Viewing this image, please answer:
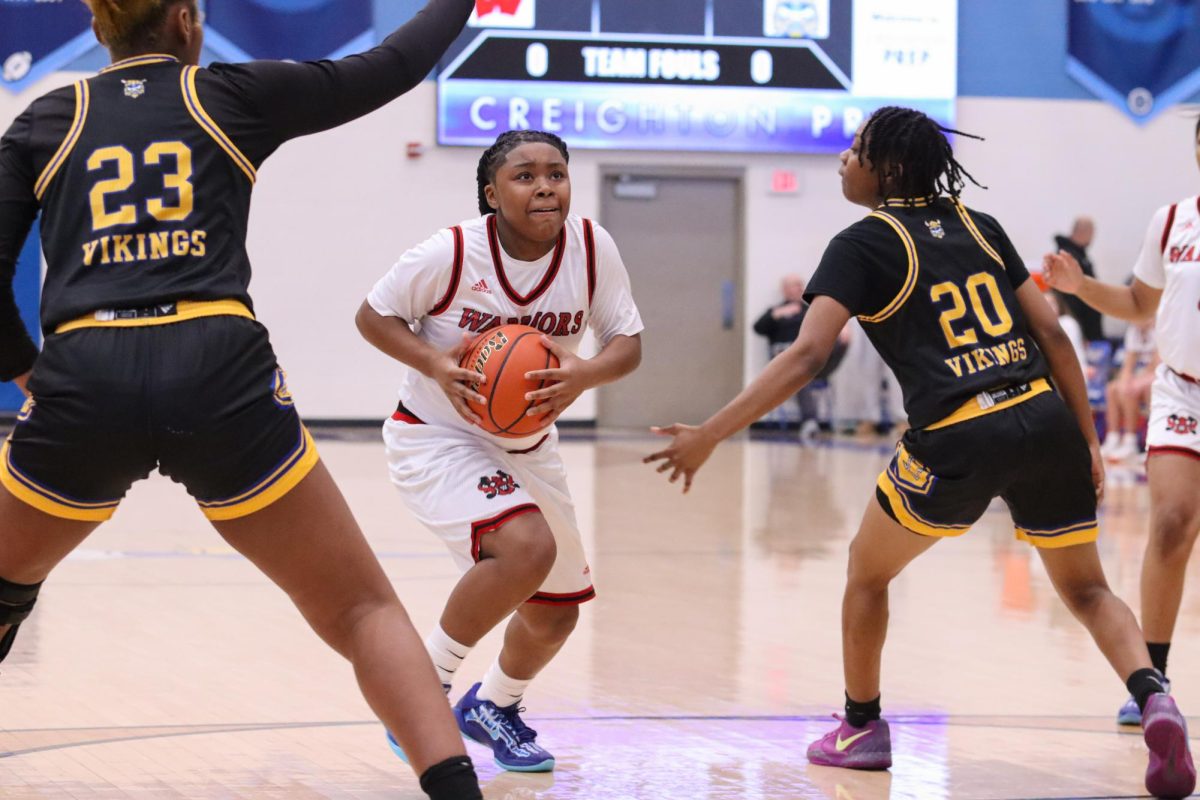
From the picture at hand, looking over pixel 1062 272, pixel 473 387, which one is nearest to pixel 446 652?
pixel 473 387

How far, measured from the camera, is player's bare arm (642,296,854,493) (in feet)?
11.9

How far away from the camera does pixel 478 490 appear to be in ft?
12.9

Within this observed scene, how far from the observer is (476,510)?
390 centimetres

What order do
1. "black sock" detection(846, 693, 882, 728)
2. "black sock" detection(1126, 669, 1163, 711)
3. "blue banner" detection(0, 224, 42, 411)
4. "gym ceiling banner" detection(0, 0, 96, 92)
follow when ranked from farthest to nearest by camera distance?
"gym ceiling banner" detection(0, 0, 96, 92) → "blue banner" detection(0, 224, 42, 411) → "black sock" detection(846, 693, 882, 728) → "black sock" detection(1126, 669, 1163, 711)

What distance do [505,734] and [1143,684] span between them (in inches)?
63.1

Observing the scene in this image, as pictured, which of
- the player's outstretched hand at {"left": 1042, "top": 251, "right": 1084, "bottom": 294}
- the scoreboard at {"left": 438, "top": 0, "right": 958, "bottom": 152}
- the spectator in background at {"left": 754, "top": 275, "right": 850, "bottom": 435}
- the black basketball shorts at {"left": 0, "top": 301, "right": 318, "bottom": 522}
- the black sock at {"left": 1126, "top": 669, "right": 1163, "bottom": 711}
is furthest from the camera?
the spectator in background at {"left": 754, "top": 275, "right": 850, "bottom": 435}

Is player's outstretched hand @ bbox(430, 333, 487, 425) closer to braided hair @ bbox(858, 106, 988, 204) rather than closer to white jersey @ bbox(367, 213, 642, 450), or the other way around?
white jersey @ bbox(367, 213, 642, 450)

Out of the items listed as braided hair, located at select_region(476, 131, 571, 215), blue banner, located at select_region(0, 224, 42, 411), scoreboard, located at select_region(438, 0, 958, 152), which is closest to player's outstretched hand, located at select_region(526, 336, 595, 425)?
braided hair, located at select_region(476, 131, 571, 215)

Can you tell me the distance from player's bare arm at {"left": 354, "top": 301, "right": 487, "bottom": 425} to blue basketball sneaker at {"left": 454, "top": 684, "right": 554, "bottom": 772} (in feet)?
2.58

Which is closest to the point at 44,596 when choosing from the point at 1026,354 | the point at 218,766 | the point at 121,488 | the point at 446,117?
the point at 218,766

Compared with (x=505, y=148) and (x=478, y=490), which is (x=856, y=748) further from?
(x=505, y=148)

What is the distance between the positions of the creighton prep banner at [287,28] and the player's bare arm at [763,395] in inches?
500

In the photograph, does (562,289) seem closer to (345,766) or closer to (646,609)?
(345,766)

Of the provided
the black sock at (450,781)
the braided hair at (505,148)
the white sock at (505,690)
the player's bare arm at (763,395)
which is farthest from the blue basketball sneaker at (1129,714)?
the black sock at (450,781)
